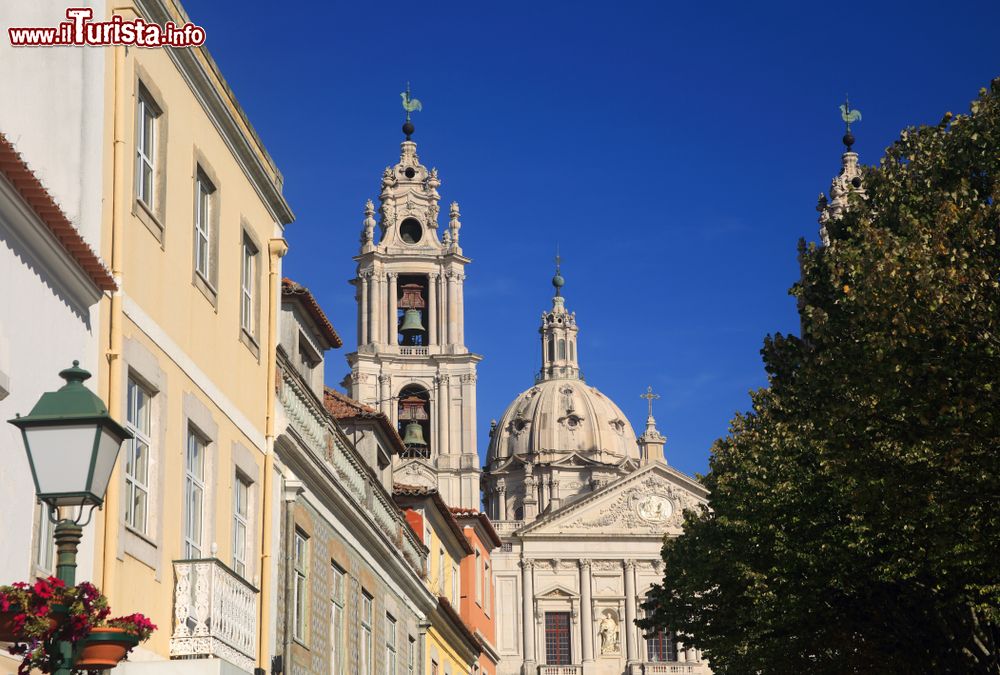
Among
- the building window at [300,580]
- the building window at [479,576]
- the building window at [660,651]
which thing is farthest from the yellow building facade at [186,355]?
the building window at [660,651]

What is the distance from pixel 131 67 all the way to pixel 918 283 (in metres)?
8.52

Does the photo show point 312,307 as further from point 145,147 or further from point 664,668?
point 664,668

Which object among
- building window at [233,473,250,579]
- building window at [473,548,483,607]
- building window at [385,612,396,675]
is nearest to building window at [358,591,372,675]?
building window at [385,612,396,675]

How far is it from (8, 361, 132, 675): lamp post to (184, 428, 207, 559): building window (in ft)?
23.5

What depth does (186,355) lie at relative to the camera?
15375 millimetres

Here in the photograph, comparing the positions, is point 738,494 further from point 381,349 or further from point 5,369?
point 381,349

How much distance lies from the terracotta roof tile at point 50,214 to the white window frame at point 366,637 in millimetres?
12265

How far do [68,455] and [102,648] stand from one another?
124 cm

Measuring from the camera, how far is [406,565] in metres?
27.7

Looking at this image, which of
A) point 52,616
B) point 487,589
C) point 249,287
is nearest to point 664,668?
point 487,589

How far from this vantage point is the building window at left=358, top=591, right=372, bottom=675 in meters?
24.2

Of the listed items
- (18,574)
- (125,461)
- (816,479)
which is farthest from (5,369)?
(816,479)

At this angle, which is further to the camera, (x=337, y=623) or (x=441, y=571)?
(x=441, y=571)

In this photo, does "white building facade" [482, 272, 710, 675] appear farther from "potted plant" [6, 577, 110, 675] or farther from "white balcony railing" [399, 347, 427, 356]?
"potted plant" [6, 577, 110, 675]
